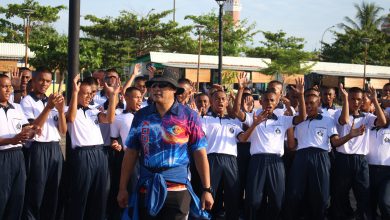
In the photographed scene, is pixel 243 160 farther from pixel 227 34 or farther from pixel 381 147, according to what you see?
pixel 227 34

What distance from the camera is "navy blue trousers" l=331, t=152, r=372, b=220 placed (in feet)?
24.5

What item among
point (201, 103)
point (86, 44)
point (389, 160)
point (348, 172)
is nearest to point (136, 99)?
point (201, 103)

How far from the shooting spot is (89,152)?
21.5ft

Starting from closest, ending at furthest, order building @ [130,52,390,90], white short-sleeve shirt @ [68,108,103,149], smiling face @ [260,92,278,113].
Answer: white short-sleeve shirt @ [68,108,103,149] → smiling face @ [260,92,278,113] → building @ [130,52,390,90]

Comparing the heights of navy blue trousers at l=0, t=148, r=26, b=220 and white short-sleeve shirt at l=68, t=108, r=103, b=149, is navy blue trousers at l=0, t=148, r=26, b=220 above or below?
below

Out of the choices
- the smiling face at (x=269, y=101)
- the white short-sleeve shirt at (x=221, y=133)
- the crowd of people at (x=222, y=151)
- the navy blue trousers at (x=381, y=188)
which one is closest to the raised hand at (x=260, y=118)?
the crowd of people at (x=222, y=151)

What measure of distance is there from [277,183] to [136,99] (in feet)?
7.26

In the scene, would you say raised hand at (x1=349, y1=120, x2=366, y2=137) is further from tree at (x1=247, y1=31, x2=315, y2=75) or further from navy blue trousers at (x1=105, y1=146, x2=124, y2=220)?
tree at (x1=247, y1=31, x2=315, y2=75)

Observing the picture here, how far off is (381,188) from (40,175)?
4.48 metres

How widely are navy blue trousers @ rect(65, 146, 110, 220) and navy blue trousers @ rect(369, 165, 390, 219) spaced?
3.65m

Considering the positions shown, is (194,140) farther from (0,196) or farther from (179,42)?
(179,42)

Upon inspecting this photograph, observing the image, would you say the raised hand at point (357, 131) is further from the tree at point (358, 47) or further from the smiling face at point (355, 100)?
the tree at point (358, 47)

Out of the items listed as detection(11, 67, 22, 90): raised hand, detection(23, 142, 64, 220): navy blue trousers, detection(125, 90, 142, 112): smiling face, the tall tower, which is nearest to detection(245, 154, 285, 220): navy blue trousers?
detection(125, 90, 142, 112): smiling face

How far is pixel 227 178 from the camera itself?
23.6 feet
